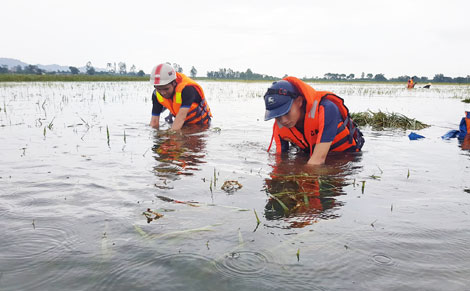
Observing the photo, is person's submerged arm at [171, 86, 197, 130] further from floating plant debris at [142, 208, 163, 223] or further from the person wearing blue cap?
floating plant debris at [142, 208, 163, 223]

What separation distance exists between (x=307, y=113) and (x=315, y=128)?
0.82ft

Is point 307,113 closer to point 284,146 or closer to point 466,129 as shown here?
point 284,146

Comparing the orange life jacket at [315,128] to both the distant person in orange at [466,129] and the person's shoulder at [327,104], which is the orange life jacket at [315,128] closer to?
the person's shoulder at [327,104]

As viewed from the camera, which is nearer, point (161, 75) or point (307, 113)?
point (307, 113)

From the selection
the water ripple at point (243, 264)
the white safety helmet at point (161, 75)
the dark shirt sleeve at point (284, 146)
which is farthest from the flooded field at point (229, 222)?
the white safety helmet at point (161, 75)

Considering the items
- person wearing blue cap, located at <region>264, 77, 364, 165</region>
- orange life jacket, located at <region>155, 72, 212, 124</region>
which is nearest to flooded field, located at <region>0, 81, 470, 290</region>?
person wearing blue cap, located at <region>264, 77, 364, 165</region>

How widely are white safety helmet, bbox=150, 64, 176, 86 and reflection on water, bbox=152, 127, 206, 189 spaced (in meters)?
1.13

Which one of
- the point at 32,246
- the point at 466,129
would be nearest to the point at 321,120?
the point at 32,246

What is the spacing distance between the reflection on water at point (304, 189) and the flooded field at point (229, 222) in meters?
0.02

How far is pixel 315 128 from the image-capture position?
15.1ft

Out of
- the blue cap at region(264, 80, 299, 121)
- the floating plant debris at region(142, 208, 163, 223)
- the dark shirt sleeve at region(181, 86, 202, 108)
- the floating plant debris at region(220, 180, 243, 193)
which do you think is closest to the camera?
the floating plant debris at region(142, 208, 163, 223)

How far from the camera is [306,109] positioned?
4.49 metres

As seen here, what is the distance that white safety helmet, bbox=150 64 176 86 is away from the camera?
7344 millimetres

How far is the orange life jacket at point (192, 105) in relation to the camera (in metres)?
7.92
